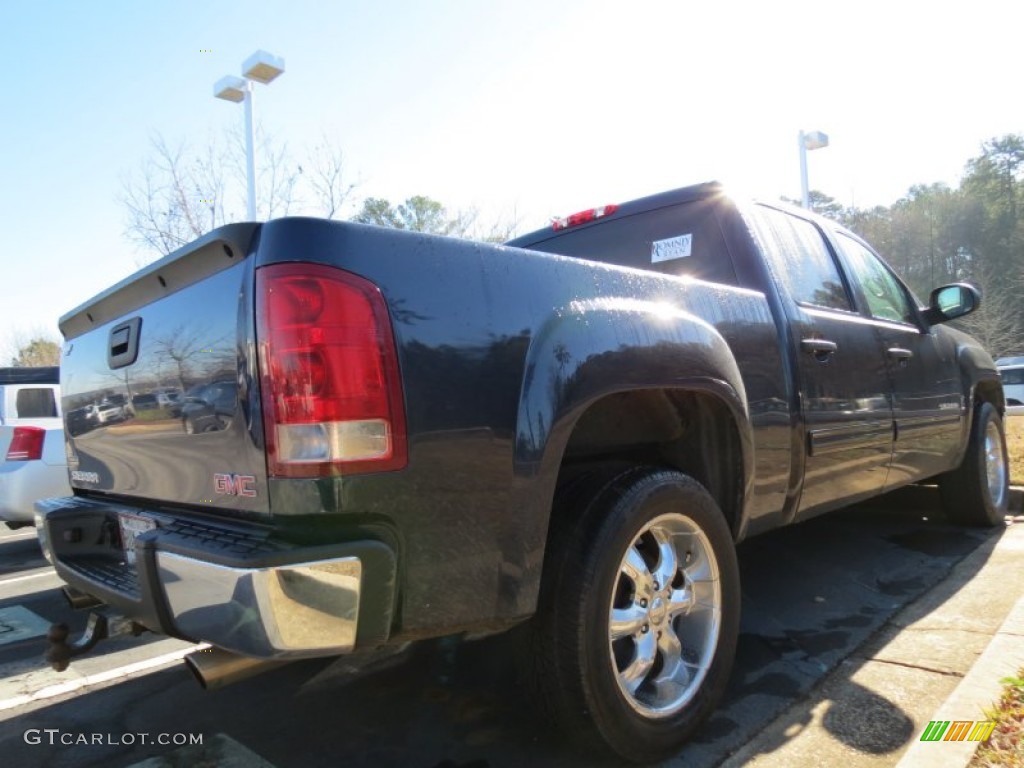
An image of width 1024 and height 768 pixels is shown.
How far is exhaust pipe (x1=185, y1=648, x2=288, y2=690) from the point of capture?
178cm

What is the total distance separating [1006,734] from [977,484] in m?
3.31

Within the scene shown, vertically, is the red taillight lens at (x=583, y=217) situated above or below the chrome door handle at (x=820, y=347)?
above

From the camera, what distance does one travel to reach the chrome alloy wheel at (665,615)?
2.35 metres

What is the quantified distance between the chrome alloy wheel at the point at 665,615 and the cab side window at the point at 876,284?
225 cm

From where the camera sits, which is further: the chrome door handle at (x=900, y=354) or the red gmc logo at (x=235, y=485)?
the chrome door handle at (x=900, y=354)

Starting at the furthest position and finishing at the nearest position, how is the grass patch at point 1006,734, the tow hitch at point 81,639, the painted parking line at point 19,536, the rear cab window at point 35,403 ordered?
the rear cab window at point 35,403 < the painted parking line at point 19,536 < the tow hitch at point 81,639 < the grass patch at point 1006,734

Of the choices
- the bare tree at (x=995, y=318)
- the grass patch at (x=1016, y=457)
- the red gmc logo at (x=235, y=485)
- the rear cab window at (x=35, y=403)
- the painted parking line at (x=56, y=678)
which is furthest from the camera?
the bare tree at (x=995, y=318)

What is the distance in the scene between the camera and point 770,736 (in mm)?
2482

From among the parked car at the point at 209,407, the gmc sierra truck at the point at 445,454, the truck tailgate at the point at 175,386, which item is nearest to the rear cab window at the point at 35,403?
the gmc sierra truck at the point at 445,454

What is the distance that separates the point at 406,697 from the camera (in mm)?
2906

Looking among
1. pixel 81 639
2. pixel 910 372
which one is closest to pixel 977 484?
pixel 910 372

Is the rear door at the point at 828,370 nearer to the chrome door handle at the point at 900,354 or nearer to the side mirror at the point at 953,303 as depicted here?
the chrome door handle at the point at 900,354

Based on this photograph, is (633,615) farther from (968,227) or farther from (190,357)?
(968,227)

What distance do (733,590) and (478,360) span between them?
1.40 meters
